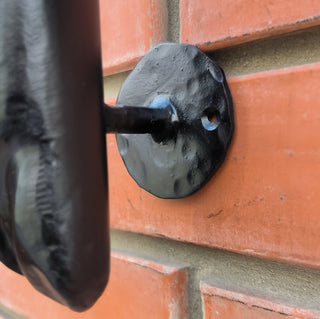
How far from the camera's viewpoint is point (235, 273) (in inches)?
9.1

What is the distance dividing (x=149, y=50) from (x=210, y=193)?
97mm

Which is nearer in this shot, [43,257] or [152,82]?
[43,257]

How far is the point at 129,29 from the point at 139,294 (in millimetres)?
191

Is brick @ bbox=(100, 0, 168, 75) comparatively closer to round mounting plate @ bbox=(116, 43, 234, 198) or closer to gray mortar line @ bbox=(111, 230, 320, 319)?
round mounting plate @ bbox=(116, 43, 234, 198)

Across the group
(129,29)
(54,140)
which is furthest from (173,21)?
(54,140)

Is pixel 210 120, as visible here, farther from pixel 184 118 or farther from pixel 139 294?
pixel 139 294

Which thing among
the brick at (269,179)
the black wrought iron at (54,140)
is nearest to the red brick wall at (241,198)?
the brick at (269,179)

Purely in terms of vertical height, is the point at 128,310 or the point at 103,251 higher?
the point at 103,251

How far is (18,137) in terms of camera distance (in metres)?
0.13

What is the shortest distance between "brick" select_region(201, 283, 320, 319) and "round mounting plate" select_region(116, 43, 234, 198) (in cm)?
6

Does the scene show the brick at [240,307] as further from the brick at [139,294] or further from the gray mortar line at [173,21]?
the gray mortar line at [173,21]

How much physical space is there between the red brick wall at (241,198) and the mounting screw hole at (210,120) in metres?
0.01

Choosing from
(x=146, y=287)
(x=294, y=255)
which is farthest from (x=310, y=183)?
(x=146, y=287)

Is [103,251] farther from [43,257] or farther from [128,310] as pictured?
[128,310]
